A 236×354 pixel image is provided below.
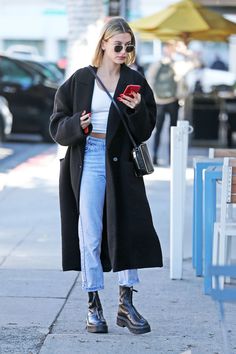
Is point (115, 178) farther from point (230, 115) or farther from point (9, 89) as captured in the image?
point (9, 89)

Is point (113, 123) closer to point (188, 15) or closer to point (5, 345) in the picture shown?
point (5, 345)

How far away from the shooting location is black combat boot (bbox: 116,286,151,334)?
552cm

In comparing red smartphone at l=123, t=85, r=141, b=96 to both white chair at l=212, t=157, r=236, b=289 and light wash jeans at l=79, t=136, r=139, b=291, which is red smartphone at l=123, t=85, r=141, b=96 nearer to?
light wash jeans at l=79, t=136, r=139, b=291

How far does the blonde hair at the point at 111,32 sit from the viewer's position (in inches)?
211

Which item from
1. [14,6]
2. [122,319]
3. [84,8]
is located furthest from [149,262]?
[14,6]

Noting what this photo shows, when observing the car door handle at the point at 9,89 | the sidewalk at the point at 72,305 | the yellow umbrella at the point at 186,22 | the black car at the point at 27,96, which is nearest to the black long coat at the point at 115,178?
the sidewalk at the point at 72,305

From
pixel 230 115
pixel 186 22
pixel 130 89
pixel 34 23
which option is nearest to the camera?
pixel 130 89

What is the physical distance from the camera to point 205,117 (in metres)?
16.6

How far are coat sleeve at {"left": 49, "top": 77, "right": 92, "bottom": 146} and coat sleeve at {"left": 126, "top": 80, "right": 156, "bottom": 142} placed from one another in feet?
0.83

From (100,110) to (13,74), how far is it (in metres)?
13.6

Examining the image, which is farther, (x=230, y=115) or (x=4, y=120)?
(x=4, y=120)

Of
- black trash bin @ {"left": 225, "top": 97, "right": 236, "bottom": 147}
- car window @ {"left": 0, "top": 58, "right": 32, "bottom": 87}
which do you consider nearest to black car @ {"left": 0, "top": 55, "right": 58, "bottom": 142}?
car window @ {"left": 0, "top": 58, "right": 32, "bottom": 87}

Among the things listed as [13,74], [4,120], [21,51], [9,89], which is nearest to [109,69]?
[4,120]

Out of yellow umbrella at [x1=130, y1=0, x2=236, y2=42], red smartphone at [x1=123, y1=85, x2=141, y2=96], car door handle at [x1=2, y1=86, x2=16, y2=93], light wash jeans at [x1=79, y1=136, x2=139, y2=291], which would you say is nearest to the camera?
red smartphone at [x1=123, y1=85, x2=141, y2=96]
